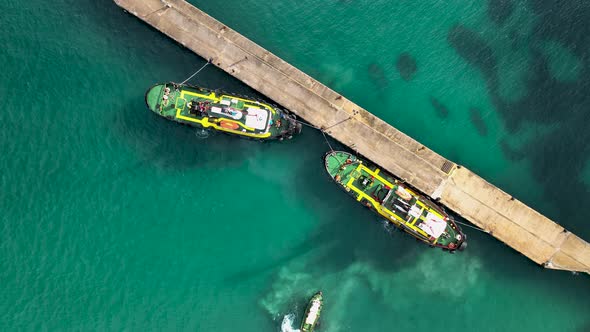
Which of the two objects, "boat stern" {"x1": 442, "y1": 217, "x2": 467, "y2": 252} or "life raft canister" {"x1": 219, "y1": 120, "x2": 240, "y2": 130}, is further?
"life raft canister" {"x1": 219, "y1": 120, "x2": 240, "y2": 130}

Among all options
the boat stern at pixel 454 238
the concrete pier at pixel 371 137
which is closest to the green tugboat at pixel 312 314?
the boat stern at pixel 454 238

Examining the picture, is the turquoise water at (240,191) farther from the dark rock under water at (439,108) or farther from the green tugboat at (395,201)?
the green tugboat at (395,201)

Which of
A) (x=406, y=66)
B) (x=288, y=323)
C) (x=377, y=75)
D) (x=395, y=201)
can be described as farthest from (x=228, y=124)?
(x=288, y=323)

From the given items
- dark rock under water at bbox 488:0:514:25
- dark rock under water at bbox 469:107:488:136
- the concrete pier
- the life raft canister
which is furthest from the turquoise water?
dark rock under water at bbox 488:0:514:25

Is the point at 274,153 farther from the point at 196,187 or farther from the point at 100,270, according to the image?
the point at 100,270

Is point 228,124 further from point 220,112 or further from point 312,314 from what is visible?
point 312,314

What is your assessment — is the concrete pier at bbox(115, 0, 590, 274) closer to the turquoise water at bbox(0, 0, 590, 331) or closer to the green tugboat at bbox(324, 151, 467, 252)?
the green tugboat at bbox(324, 151, 467, 252)
